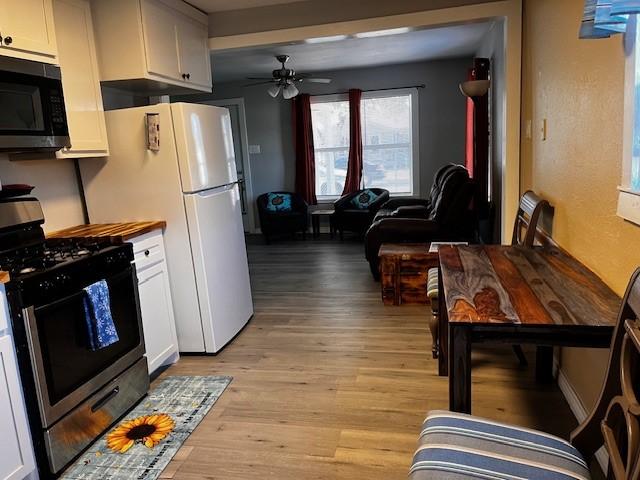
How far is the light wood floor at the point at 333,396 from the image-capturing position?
1958mm

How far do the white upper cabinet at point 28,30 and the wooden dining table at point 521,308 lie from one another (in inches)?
82.5

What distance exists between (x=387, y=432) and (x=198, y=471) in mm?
819

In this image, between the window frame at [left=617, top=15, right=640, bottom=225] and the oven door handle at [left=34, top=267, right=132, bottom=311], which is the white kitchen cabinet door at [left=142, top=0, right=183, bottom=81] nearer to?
the oven door handle at [left=34, top=267, right=132, bottom=311]

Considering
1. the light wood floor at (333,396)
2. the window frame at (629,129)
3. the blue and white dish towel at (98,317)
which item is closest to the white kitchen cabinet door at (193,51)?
the blue and white dish towel at (98,317)

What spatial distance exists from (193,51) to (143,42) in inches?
23.5

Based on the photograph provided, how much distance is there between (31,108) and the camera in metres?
2.16

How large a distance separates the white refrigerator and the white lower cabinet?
10cm

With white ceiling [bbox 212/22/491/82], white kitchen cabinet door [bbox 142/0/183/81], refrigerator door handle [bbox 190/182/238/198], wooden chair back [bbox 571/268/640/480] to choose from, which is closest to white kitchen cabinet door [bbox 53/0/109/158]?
white kitchen cabinet door [bbox 142/0/183/81]

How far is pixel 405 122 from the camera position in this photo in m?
6.71

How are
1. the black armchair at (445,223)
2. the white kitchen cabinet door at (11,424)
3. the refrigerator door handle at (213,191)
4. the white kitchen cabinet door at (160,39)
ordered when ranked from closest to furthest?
the white kitchen cabinet door at (11,424) < the white kitchen cabinet door at (160,39) < the refrigerator door handle at (213,191) < the black armchair at (445,223)

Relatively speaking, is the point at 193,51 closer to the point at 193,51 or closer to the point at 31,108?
the point at 193,51

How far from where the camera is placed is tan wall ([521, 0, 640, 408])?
1528 millimetres

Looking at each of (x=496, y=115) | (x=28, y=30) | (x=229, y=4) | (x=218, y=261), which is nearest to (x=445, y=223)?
(x=496, y=115)

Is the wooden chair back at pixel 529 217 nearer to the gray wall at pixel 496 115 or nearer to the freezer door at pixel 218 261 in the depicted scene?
the gray wall at pixel 496 115
